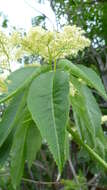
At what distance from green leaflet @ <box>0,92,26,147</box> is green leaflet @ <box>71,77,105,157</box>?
109 mm

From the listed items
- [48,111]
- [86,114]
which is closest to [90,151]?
[86,114]

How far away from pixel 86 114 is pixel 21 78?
5.7 inches

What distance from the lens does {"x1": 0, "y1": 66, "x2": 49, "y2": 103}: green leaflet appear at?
2.19 feet

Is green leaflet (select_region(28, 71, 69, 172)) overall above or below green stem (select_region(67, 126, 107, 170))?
above

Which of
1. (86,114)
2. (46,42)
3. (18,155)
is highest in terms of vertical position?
(46,42)

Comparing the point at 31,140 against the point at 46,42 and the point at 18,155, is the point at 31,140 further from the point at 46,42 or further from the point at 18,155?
the point at 46,42

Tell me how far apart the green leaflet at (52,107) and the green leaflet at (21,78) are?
0.03m

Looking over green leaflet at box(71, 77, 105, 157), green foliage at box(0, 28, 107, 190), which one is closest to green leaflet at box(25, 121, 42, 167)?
green foliage at box(0, 28, 107, 190)

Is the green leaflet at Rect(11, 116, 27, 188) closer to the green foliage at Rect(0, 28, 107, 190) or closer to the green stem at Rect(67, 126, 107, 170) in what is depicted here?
the green foliage at Rect(0, 28, 107, 190)

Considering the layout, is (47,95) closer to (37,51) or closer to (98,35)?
(37,51)

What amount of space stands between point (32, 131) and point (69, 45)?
0.69ft

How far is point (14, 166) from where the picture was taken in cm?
83

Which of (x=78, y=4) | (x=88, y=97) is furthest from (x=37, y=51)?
(x=78, y=4)

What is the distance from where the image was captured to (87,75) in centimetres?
69
